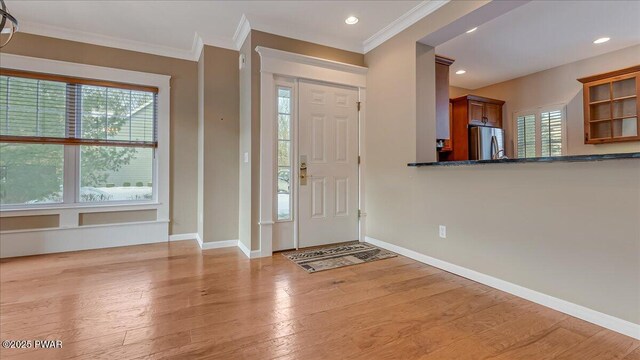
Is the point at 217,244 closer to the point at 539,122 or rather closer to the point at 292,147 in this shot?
the point at 292,147

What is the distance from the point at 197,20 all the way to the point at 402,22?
2235 millimetres

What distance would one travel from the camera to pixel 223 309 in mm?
1988

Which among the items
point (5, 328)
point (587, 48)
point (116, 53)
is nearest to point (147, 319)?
point (5, 328)

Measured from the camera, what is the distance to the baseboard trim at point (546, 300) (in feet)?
5.63

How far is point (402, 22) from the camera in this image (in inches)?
122

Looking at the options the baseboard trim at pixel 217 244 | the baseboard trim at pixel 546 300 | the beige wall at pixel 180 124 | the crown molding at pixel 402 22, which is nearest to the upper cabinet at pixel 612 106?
the crown molding at pixel 402 22

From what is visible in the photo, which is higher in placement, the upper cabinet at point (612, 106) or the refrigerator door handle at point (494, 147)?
the upper cabinet at point (612, 106)

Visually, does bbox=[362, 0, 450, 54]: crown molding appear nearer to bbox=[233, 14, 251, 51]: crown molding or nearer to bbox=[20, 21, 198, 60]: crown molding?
bbox=[233, 14, 251, 51]: crown molding

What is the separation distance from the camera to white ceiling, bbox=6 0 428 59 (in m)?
2.84

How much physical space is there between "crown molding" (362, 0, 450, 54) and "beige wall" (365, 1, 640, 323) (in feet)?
0.21

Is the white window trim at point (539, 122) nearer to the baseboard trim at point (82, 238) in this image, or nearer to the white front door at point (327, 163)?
the white front door at point (327, 163)

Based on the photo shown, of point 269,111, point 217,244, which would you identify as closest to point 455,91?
point 269,111

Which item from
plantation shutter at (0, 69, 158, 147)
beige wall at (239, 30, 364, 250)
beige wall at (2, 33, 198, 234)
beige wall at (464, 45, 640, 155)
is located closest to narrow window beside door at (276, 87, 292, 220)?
beige wall at (239, 30, 364, 250)

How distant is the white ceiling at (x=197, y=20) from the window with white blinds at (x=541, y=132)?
3.30 m
